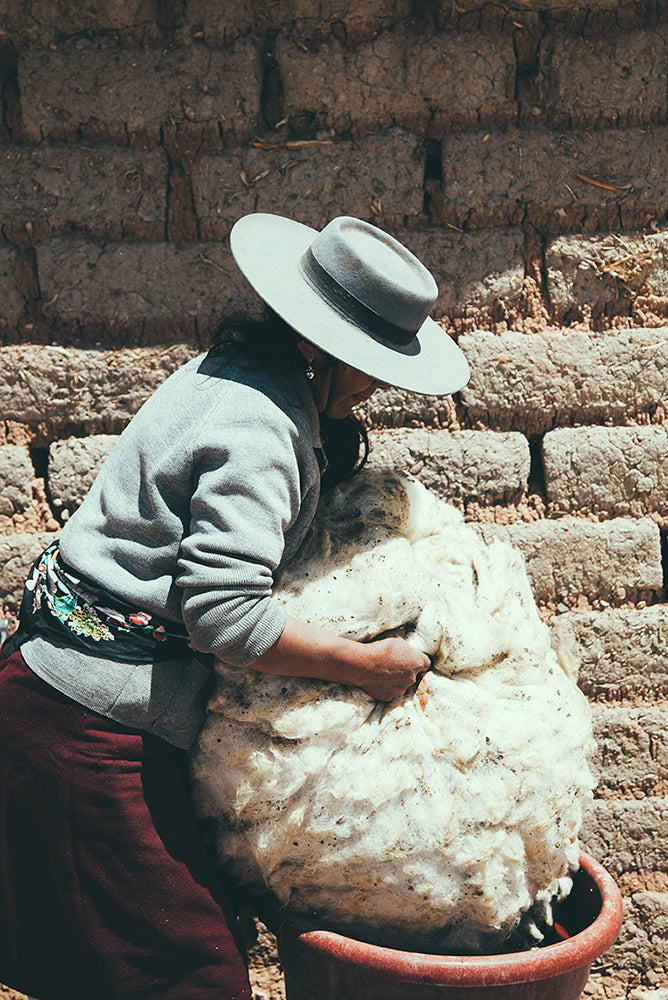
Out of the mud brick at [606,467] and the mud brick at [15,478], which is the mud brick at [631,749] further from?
the mud brick at [15,478]

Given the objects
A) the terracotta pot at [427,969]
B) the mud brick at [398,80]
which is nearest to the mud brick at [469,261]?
the mud brick at [398,80]

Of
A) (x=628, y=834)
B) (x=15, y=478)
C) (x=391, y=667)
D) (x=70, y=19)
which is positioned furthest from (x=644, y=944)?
(x=70, y=19)

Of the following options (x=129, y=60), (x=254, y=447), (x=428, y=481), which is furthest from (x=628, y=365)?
(x=129, y=60)

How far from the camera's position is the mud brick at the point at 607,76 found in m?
2.26

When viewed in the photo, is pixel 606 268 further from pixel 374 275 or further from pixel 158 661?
pixel 158 661

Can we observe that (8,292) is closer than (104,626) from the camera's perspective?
No

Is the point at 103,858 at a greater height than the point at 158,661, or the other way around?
the point at 158,661

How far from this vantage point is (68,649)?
1580 millimetres

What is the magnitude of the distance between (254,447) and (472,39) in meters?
1.53

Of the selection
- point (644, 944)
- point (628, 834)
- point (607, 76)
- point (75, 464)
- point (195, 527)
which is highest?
point (607, 76)

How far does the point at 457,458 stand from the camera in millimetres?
2344

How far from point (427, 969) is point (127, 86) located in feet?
7.31

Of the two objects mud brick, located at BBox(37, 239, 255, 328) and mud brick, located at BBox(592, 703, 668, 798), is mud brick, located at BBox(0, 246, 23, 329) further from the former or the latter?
mud brick, located at BBox(592, 703, 668, 798)

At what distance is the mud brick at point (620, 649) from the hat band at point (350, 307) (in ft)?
3.74
